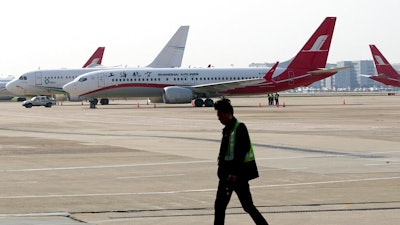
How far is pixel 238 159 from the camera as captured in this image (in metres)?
12.8

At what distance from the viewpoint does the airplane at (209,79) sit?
82375 mm

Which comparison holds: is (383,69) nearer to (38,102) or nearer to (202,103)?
(202,103)

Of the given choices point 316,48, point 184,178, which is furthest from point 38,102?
point 184,178

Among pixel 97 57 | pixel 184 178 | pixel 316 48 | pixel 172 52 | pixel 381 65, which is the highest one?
pixel 172 52

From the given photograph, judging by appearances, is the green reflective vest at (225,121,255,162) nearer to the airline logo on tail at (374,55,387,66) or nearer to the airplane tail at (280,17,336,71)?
the airplane tail at (280,17,336,71)

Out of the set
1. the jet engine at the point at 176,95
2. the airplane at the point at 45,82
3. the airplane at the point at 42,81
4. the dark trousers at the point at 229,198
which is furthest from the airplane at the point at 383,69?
the dark trousers at the point at 229,198

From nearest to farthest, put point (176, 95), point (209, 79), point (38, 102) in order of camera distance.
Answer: point (176, 95) → point (209, 79) → point (38, 102)

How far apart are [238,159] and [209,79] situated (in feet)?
234

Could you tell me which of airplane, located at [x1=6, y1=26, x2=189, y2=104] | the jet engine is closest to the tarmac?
the jet engine

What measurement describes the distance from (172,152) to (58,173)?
6723mm

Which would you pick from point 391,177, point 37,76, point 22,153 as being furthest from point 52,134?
point 37,76

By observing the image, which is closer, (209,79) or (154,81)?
(154,81)

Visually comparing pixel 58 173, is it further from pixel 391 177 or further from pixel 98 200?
pixel 391 177

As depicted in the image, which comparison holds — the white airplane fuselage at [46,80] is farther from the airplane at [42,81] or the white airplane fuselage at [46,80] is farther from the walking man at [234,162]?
the walking man at [234,162]
